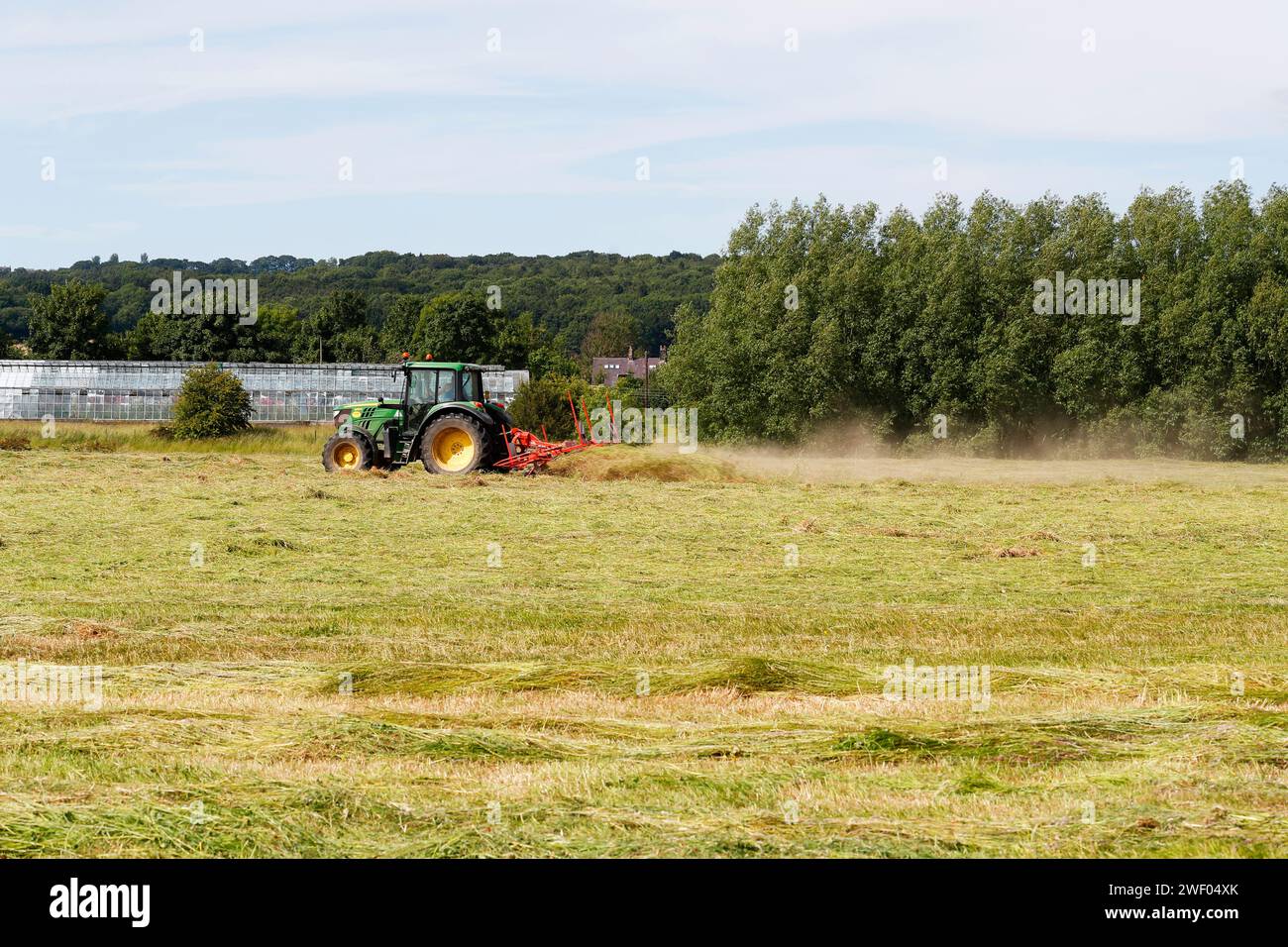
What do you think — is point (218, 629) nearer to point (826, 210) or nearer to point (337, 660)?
point (337, 660)

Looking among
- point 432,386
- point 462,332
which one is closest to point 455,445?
point 432,386

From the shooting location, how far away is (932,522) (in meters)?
17.9

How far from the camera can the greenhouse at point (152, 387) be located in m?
50.5

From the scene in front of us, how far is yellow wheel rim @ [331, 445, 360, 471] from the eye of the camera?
2478cm

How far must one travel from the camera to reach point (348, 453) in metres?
24.9

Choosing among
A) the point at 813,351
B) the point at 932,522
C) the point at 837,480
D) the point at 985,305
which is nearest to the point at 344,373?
the point at 813,351

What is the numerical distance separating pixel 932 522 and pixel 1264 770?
11.9 metres

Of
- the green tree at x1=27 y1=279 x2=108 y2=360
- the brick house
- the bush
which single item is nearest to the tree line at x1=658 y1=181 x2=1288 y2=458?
the bush

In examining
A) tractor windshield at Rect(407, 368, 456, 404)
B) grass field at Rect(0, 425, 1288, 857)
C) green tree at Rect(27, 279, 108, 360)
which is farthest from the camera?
green tree at Rect(27, 279, 108, 360)

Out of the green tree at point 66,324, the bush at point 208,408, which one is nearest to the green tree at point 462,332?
the green tree at point 66,324

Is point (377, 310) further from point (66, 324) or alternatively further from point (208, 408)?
point (208, 408)

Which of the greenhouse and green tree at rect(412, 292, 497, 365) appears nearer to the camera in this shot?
the greenhouse

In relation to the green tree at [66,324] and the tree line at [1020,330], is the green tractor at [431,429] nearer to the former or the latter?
the tree line at [1020,330]

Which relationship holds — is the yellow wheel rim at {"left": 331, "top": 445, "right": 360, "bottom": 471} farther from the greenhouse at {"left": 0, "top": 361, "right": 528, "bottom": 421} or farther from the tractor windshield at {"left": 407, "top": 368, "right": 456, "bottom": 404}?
the greenhouse at {"left": 0, "top": 361, "right": 528, "bottom": 421}
